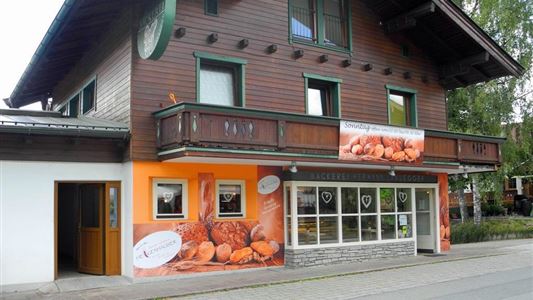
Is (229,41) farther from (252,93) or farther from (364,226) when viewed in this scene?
(364,226)

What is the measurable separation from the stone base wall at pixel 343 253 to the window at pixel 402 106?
3.75m

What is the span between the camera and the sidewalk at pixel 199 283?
417 inches

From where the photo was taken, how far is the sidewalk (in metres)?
10.6

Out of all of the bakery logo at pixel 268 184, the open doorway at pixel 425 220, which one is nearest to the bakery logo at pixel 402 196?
the open doorway at pixel 425 220

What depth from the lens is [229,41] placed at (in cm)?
1371

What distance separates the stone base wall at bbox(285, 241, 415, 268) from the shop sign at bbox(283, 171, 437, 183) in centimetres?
183

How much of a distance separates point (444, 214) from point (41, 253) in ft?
41.0

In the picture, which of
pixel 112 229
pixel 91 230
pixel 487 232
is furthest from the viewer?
pixel 487 232

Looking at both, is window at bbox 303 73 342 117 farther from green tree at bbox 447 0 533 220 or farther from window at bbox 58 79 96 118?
green tree at bbox 447 0 533 220

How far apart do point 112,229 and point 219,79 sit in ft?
14.4

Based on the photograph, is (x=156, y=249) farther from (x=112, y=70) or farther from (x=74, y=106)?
(x=74, y=106)

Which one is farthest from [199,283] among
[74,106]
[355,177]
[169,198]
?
[74,106]

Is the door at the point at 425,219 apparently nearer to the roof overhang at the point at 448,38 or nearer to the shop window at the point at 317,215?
the roof overhang at the point at 448,38

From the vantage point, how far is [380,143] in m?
14.4
